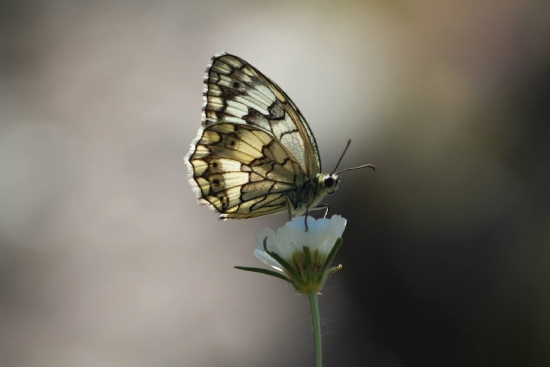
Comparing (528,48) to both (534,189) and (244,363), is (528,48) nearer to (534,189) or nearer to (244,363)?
(534,189)

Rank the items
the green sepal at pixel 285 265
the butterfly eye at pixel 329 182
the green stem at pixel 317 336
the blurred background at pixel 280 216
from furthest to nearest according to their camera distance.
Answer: the blurred background at pixel 280 216
the butterfly eye at pixel 329 182
the green sepal at pixel 285 265
the green stem at pixel 317 336

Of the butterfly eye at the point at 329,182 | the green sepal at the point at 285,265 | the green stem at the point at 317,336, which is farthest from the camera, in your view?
the butterfly eye at the point at 329,182

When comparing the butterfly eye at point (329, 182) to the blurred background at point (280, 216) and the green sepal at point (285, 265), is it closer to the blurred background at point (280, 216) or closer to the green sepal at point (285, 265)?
the green sepal at point (285, 265)

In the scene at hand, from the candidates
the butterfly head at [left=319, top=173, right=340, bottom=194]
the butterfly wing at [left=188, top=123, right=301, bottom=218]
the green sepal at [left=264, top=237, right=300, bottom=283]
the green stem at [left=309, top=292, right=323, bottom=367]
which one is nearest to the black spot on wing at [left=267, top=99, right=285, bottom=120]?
the butterfly wing at [left=188, top=123, right=301, bottom=218]

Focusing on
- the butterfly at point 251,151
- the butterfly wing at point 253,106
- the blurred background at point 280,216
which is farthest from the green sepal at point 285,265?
the blurred background at point 280,216

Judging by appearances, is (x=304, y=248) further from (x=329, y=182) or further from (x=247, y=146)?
(x=247, y=146)

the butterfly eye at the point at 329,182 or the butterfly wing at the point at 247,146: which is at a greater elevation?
the butterfly wing at the point at 247,146

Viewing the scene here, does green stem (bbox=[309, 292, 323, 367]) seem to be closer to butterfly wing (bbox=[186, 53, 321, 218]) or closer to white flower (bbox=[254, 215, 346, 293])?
white flower (bbox=[254, 215, 346, 293])

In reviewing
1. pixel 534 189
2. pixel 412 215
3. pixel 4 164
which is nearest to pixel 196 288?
pixel 412 215
